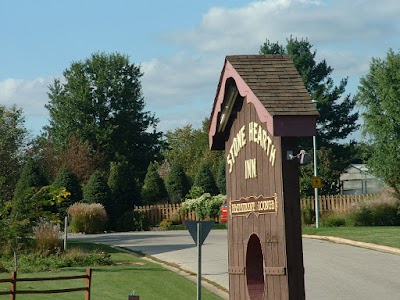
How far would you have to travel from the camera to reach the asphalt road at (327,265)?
24.1 meters

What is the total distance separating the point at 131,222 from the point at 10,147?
1512 centimetres

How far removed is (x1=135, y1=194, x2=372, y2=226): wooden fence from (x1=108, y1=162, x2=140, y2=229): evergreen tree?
31.8 inches

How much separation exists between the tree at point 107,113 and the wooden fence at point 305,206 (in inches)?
1075

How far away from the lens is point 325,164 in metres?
65.9

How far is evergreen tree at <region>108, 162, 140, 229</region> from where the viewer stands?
55.7 meters

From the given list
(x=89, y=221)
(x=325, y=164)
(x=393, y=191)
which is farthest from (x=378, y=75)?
(x=89, y=221)

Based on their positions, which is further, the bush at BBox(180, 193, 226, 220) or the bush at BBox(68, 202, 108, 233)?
the bush at BBox(180, 193, 226, 220)

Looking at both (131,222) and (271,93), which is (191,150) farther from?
(271,93)

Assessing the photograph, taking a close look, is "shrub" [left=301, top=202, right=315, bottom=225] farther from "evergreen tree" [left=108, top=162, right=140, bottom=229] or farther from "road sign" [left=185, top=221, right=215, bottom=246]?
"road sign" [left=185, top=221, right=215, bottom=246]

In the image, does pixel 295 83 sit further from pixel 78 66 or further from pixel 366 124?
pixel 78 66

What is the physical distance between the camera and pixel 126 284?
25078 millimetres

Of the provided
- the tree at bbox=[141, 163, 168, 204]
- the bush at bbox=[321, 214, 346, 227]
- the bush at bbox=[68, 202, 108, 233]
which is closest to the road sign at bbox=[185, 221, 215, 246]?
the bush at bbox=[68, 202, 108, 233]

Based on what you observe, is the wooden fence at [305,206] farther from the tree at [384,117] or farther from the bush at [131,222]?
the tree at [384,117]

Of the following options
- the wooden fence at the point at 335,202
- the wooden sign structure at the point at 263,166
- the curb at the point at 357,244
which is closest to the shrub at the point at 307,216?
the wooden fence at the point at 335,202
